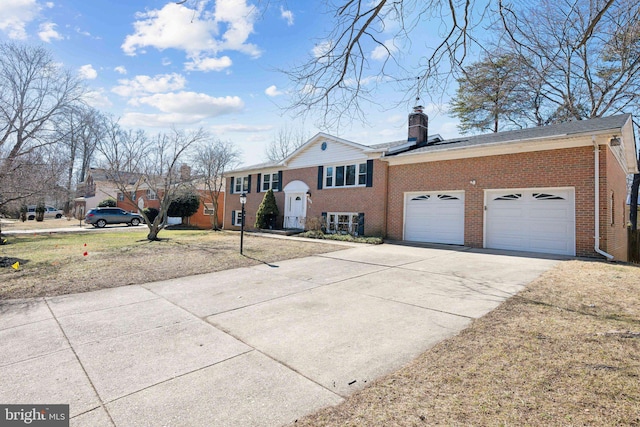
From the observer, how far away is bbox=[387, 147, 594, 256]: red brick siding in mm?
9594

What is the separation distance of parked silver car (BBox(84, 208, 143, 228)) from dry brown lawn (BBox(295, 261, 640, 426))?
97.6ft

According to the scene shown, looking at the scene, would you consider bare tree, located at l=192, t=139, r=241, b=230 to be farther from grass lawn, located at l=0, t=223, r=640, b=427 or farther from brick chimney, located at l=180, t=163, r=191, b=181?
grass lawn, located at l=0, t=223, r=640, b=427

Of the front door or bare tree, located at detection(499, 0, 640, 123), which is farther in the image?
the front door

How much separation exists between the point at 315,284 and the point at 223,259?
407 centimetres

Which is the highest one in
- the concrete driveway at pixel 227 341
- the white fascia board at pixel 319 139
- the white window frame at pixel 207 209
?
the white fascia board at pixel 319 139

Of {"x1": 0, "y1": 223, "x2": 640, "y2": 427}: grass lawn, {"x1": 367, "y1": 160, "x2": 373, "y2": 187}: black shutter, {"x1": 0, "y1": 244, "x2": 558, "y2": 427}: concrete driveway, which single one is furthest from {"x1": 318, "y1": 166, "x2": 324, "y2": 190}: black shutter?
{"x1": 0, "y1": 223, "x2": 640, "y2": 427}: grass lawn

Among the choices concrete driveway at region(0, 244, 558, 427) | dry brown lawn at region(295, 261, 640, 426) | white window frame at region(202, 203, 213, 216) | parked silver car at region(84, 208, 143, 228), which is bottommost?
concrete driveway at region(0, 244, 558, 427)

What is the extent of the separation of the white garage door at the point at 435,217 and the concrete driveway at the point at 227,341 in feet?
18.5

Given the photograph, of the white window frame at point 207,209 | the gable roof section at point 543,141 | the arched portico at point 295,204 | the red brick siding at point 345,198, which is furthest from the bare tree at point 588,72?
the white window frame at point 207,209

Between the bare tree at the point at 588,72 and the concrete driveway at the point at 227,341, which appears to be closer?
the concrete driveway at the point at 227,341

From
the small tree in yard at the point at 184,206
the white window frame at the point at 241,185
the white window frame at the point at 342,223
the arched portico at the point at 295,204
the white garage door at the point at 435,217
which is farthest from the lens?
the small tree in yard at the point at 184,206

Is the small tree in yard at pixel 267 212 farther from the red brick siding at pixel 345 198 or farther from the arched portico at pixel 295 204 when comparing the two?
the arched portico at pixel 295 204

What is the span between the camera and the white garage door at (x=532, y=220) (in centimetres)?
1001

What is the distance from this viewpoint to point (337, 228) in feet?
56.1
